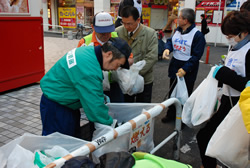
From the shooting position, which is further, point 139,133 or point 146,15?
point 146,15

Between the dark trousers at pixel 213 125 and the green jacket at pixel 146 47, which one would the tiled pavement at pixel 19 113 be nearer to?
the green jacket at pixel 146 47

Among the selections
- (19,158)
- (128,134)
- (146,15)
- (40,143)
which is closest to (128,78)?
(128,134)

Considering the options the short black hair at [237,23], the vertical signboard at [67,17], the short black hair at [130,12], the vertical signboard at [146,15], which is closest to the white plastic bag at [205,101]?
the short black hair at [237,23]

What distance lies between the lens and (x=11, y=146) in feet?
5.93

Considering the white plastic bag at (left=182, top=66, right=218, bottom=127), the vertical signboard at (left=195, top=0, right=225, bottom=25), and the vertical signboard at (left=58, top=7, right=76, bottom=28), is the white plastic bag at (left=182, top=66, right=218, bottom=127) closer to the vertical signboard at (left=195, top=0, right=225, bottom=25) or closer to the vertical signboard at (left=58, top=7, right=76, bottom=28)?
the vertical signboard at (left=195, top=0, right=225, bottom=25)

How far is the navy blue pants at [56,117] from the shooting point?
225 centimetres

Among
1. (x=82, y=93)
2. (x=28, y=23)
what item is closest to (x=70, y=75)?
(x=82, y=93)

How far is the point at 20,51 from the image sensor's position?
17.5 ft

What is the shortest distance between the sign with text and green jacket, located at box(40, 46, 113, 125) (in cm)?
24

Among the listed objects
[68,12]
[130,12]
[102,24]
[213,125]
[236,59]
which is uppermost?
[68,12]

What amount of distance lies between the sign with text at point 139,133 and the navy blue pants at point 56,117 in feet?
2.07

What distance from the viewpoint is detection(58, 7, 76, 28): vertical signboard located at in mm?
23792

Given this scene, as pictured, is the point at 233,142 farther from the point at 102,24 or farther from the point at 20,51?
the point at 20,51

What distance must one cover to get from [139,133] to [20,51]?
4100 mm
